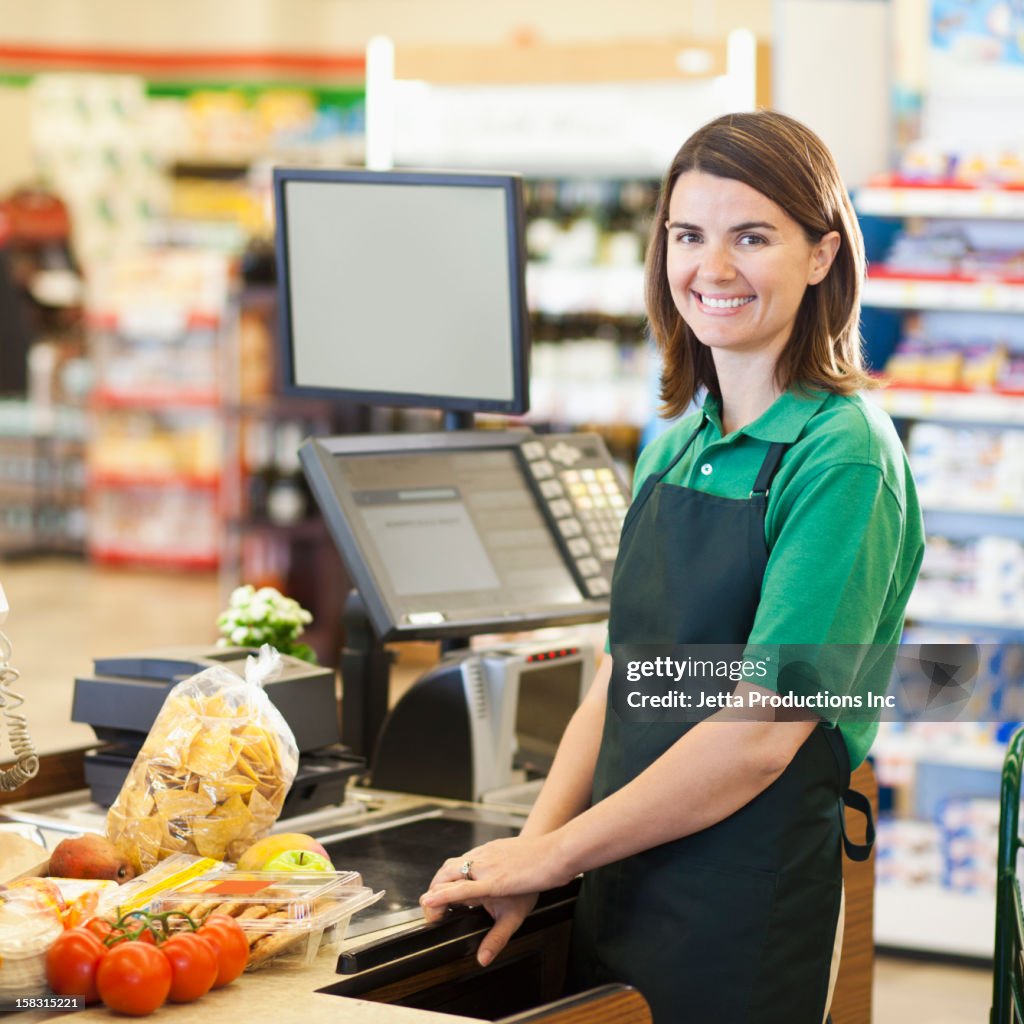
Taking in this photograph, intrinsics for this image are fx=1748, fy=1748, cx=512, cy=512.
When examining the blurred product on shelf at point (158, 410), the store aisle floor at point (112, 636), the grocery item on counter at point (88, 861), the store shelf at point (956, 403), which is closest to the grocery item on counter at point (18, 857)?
the grocery item on counter at point (88, 861)

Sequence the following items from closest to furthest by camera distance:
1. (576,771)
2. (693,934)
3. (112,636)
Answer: (693,934)
(576,771)
(112,636)

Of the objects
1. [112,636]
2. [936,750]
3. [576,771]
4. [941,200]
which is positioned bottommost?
[112,636]

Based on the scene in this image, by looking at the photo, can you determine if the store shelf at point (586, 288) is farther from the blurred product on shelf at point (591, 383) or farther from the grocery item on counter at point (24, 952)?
the grocery item on counter at point (24, 952)

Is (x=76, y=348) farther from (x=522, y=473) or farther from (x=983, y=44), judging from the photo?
(x=522, y=473)

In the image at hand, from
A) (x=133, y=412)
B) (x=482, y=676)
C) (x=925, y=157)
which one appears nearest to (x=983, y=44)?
(x=925, y=157)

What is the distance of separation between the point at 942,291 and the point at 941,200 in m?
0.24

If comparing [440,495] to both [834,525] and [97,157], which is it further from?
[97,157]

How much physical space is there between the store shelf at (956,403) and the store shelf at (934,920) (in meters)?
1.33

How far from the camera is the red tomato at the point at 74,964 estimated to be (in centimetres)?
168

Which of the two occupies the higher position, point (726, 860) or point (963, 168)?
point (963, 168)

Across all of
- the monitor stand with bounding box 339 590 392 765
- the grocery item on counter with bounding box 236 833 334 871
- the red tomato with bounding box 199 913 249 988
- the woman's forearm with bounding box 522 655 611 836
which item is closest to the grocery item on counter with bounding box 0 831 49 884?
the grocery item on counter with bounding box 236 833 334 871

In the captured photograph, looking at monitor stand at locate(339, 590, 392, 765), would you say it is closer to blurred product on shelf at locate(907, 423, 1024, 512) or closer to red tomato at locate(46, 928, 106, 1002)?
red tomato at locate(46, 928, 106, 1002)

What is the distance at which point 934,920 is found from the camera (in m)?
4.88

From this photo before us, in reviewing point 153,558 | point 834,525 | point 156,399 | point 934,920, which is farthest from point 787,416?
point 153,558
